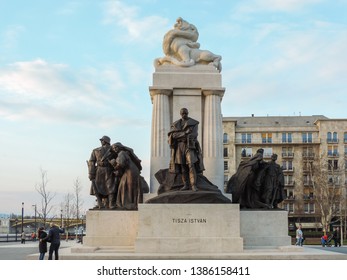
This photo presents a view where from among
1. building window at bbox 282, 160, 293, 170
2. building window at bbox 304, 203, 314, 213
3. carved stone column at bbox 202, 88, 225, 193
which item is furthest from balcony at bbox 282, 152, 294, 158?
carved stone column at bbox 202, 88, 225, 193

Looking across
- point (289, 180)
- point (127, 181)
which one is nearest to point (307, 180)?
point (289, 180)

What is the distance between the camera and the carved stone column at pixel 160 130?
20.4m

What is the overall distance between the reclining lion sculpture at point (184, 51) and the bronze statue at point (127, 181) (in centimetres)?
472

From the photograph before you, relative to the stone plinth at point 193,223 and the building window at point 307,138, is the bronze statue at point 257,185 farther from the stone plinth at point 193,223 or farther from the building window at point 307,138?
the building window at point 307,138

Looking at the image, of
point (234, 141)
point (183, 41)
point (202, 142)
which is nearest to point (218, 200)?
point (202, 142)

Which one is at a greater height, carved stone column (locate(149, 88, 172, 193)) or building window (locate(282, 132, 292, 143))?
building window (locate(282, 132, 292, 143))

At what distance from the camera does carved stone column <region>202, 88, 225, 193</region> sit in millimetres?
20422

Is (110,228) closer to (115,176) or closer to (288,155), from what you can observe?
(115,176)

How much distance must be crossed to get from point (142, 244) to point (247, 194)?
5.11 metres

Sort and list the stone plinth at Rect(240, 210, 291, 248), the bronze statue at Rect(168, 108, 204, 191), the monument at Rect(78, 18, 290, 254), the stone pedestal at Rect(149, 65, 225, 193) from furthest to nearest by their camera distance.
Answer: the stone pedestal at Rect(149, 65, 225, 193) → the stone plinth at Rect(240, 210, 291, 248) → the bronze statue at Rect(168, 108, 204, 191) → the monument at Rect(78, 18, 290, 254)

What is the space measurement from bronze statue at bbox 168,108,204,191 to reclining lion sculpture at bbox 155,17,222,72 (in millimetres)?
4634

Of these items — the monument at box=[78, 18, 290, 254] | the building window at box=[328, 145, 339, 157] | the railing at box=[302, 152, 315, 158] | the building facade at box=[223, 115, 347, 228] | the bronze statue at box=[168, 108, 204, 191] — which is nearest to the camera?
the monument at box=[78, 18, 290, 254]

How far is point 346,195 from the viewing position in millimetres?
70938

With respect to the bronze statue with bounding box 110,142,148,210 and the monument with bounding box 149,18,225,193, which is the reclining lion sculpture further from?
the bronze statue with bounding box 110,142,148,210
